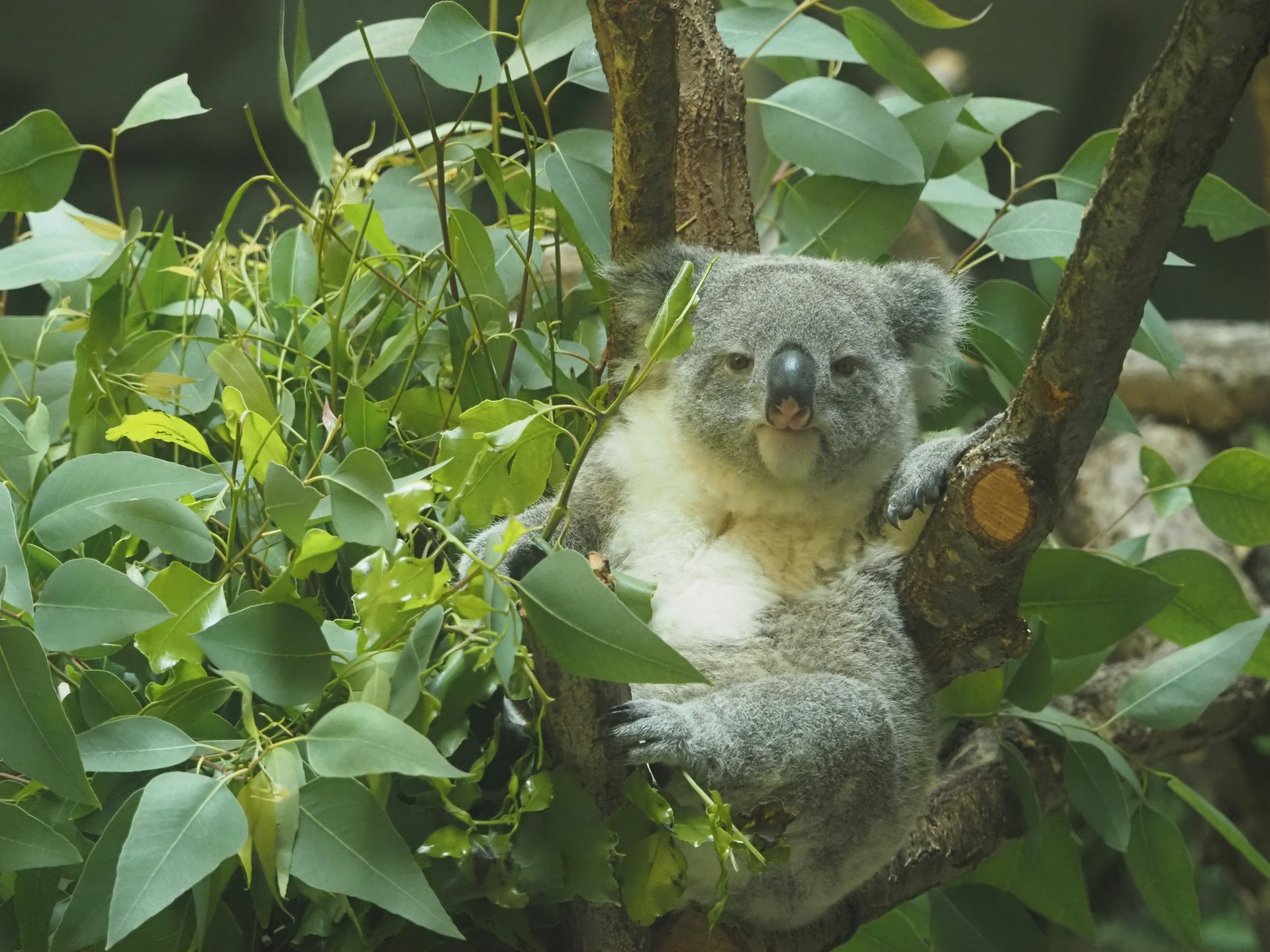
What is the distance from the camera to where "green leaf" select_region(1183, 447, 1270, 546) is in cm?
178

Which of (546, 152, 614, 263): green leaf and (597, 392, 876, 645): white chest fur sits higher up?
(546, 152, 614, 263): green leaf

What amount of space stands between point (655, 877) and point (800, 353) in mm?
745

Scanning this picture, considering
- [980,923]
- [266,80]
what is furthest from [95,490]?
[266,80]

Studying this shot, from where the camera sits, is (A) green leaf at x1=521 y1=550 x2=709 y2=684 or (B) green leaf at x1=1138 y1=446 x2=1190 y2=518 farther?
(B) green leaf at x1=1138 y1=446 x2=1190 y2=518

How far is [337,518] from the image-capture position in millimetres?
1121

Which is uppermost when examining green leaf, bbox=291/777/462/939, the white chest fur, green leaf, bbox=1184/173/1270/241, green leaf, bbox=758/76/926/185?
green leaf, bbox=758/76/926/185

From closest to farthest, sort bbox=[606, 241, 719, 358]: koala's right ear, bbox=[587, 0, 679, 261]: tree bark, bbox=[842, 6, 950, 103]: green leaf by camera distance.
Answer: bbox=[587, 0, 679, 261]: tree bark → bbox=[606, 241, 719, 358]: koala's right ear → bbox=[842, 6, 950, 103]: green leaf

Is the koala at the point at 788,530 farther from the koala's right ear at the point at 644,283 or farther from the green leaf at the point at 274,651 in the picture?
the green leaf at the point at 274,651

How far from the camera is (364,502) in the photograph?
3.68 feet

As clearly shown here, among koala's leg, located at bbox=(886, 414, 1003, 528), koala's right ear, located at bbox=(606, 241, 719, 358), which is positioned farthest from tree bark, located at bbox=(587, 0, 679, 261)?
koala's leg, located at bbox=(886, 414, 1003, 528)

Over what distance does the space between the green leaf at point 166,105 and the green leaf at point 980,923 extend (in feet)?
5.83

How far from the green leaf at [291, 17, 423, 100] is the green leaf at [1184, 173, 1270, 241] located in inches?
51.6

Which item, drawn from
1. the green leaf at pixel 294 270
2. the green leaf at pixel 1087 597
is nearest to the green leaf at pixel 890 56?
the green leaf at pixel 1087 597

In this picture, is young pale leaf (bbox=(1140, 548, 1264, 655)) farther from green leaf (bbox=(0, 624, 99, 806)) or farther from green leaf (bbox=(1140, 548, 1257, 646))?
green leaf (bbox=(0, 624, 99, 806))
